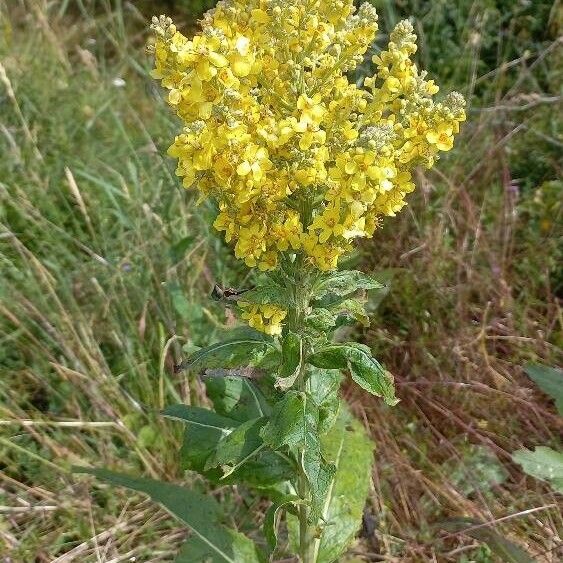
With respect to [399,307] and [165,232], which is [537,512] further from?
[165,232]

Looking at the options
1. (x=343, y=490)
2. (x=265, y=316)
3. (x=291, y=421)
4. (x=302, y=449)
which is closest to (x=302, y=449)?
(x=302, y=449)

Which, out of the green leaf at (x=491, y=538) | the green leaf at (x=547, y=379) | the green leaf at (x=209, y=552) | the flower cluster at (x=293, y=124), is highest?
the flower cluster at (x=293, y=124)

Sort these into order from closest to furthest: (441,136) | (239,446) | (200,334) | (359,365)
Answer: (441,136) < (359,365) < (239,446) < (200,334)

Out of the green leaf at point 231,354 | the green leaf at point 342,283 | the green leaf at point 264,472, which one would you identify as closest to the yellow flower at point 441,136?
the green leaf at point 342,283

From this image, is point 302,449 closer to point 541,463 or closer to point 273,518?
point 273,518

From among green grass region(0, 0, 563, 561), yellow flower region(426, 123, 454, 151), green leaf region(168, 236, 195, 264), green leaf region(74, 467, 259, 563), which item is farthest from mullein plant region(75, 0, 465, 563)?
green leaf region(168, 236, 195, 264)

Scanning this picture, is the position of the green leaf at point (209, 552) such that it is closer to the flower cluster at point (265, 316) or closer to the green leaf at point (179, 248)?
the flower cluster at point (265, 316)
